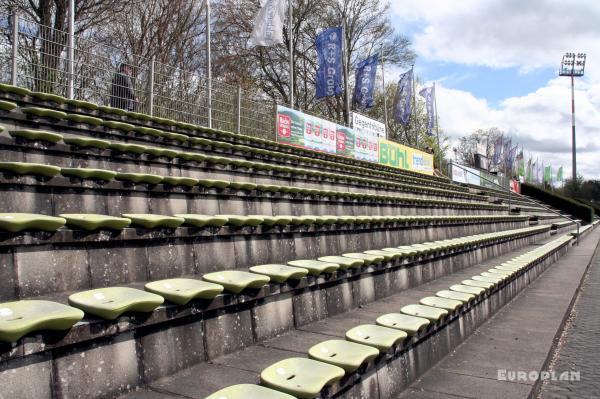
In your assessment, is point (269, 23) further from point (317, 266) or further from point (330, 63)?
point (317, 266)

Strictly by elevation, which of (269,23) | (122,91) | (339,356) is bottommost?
(339,356)

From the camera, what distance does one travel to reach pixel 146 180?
3.87m

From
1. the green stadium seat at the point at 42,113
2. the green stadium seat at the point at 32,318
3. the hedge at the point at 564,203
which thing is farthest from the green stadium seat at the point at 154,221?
the hedge at the point at 564,203

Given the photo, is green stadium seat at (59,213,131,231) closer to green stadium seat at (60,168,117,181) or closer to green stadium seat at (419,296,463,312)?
green stadium seat at (60,168,117,181)

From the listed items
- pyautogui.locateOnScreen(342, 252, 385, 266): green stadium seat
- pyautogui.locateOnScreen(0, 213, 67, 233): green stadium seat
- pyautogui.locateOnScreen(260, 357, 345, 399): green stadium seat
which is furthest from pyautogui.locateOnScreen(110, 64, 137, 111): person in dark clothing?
pyautogui.locateOnScreen(260, 357, 345, 399): green stadium seat

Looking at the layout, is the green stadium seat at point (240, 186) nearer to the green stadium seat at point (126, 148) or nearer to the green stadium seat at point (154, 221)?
the green stadium seat at point (126, 148)

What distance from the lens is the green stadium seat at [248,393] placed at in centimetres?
153

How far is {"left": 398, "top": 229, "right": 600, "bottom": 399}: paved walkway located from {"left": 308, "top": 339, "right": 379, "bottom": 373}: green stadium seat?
597mm

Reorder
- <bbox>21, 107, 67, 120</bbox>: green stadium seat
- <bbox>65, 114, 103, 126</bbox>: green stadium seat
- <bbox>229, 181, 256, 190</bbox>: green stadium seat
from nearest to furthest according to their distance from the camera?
<bbox>229, 181, 256, 190</bbox>: green stadium seat
<bbox>21, 107, 67, 120</bbox>: green stadium seat
<bbox>65, 114, 103, 126</bbox>: green stadium seat

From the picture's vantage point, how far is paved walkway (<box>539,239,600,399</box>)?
320 centimetres

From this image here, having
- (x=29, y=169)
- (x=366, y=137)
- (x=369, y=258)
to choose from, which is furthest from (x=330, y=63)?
(x=29, y=169)

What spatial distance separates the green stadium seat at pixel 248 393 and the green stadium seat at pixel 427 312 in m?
1.71

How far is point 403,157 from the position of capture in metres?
18.7

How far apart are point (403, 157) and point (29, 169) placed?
671 inches
